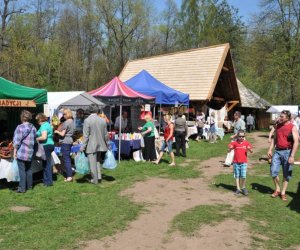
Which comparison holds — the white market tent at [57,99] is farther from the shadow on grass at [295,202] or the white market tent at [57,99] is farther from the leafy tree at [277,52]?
the leafy tree at [277,52]

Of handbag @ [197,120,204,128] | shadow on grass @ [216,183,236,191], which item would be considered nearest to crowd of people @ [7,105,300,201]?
shadow on grass @ [216,183,236,191]

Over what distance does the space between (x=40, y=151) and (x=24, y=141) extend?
0.54 metres

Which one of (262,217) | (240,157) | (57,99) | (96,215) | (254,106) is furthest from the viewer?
(254,106)

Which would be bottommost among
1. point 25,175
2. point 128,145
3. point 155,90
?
point 25,175

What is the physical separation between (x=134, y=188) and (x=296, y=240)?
12.6 feet

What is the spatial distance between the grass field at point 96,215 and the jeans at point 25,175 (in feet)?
0.60

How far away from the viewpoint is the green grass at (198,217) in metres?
5.74

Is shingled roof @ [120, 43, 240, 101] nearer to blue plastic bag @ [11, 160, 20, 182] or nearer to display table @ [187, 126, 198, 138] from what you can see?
display table @ [187, 126, 198, 138]

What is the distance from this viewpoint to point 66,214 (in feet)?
20.5

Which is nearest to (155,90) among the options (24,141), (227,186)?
(227,186)

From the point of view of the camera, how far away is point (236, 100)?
27453 millimetres

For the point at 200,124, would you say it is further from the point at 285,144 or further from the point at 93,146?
the point at 285,144

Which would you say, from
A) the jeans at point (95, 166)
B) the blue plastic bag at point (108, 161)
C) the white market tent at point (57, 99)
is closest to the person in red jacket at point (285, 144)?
the blue plastic bag at point (108, 161)

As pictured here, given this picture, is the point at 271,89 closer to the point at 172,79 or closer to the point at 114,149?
the point at 172,79
